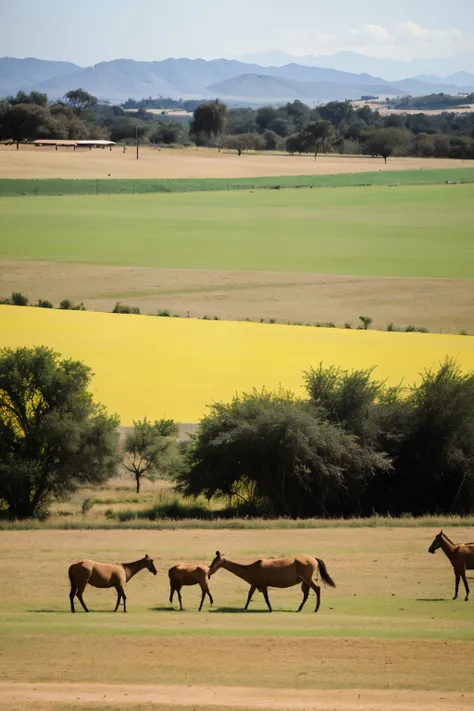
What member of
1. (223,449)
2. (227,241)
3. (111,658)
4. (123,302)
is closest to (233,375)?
(223,449)

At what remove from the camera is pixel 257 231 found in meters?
78.1

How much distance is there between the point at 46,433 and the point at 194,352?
12.5 meters

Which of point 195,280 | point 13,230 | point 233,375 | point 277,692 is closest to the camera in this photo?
point 277,692

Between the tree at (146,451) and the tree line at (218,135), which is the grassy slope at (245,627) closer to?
the tree at (146,451)

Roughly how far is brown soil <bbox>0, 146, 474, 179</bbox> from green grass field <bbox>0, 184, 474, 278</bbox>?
16263 millimetres

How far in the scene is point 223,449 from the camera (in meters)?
27.2

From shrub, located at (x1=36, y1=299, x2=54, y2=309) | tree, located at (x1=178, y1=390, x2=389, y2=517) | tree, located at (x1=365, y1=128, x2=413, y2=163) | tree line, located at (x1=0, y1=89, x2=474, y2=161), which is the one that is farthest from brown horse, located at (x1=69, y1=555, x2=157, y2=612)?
tree, located at (x1=365, y1=128, x2=413, y2=163)

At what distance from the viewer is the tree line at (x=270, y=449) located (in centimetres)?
2706

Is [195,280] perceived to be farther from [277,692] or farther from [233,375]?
[277,692]

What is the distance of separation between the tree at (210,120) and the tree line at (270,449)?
456 ft

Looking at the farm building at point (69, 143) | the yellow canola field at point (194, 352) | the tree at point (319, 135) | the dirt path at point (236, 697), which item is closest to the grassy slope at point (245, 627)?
the dirt path at point (236, 697)

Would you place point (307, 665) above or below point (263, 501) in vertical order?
above

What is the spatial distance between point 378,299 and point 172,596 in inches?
1517

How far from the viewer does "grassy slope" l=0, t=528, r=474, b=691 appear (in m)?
13.1
